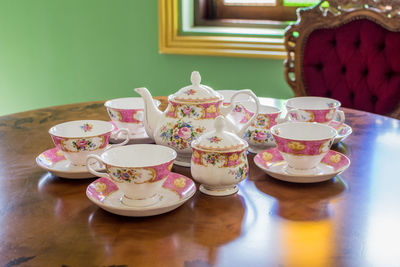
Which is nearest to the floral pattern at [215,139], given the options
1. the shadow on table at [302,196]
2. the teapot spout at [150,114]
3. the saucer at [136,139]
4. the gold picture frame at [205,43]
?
the shadow on table at [302,196]

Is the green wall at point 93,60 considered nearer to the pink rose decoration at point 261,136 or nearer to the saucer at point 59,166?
the pink rose decoration at point 261,136

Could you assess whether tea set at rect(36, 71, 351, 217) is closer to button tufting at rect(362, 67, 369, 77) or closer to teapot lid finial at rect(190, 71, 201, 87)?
teapot lid finial at rect(190, 71, 201, 87)

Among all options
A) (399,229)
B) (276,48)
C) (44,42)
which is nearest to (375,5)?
(276,48)

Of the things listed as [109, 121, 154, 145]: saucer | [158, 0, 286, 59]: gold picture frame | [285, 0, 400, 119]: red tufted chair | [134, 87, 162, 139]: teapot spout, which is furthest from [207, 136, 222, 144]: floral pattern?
[158, 0, 286, 59]: gold picture frame

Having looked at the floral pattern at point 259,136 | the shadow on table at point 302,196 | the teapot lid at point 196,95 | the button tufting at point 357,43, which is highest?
the button tufting at point 357,43

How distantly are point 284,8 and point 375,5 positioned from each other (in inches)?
26.6

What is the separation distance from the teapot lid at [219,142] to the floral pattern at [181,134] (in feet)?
0.41

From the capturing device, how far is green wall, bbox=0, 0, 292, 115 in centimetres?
239

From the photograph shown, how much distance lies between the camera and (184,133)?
102cm

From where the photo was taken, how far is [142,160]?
0.88 metres

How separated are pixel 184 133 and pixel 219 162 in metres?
0.17

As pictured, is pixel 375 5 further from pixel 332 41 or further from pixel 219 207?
pixel 219 207

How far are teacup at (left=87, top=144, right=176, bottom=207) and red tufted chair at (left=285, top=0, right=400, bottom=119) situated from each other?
1.15 m

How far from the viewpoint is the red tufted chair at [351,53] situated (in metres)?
1.75
